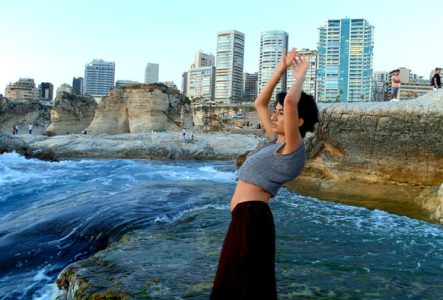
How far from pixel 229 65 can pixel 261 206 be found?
140953 mm

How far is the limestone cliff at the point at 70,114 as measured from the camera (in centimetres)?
5034

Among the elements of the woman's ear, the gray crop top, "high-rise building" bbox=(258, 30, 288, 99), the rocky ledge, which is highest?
"high-rise building" bbox=(258, 30, 288, 99)

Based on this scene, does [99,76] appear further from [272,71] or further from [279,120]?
[279,120]

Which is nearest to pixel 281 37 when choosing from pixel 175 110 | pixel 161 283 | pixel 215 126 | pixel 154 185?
pixel 215 126

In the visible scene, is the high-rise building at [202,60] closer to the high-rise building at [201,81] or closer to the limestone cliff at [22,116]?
the high-rise building at [201,81]

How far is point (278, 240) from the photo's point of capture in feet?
18.1

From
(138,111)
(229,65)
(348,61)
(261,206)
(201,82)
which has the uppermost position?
(229,65)

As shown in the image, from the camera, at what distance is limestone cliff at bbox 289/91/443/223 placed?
896 cm

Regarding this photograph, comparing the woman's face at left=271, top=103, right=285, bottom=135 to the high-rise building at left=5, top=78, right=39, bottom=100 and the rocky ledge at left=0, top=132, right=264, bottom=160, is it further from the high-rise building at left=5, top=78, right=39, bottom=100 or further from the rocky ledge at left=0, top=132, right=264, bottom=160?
the high-rise building at left=5, top=78, right=39, bottom=100

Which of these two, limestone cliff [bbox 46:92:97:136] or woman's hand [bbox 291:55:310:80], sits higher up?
limestone cliff [bbox 46:92:97:136]

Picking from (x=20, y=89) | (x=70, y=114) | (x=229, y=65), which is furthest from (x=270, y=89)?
(x=20, y=89)

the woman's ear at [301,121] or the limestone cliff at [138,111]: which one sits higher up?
the limestone cliff at [138,111]

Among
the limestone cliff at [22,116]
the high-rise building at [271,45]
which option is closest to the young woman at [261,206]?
the limestone cliff at [22,116]

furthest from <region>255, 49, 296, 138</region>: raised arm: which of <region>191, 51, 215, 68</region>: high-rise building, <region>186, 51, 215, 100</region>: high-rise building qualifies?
<region>191, 51, 215, 68</region>: high-rise building
